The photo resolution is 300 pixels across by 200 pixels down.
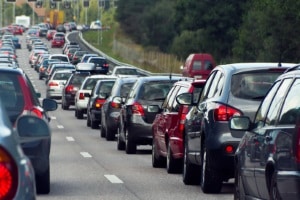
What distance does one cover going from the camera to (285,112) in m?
→ 10.1

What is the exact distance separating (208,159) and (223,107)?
2.12ft

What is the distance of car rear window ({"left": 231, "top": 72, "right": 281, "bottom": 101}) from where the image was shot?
15.1 m

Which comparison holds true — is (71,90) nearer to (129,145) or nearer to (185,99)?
(129,145)

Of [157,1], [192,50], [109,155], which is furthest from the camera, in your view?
[157,1]

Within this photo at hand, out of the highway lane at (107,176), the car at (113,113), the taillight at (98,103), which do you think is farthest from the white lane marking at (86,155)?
the taillight at (98,103)

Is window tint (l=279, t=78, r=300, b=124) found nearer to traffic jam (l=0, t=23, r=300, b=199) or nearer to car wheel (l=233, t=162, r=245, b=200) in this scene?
traffic jam (l=0, t=23, r=300, b=199)

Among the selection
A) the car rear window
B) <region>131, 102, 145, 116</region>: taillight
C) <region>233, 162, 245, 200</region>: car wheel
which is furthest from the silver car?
<region>131, 102, 145, 116</region>: taillight

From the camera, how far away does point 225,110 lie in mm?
14945

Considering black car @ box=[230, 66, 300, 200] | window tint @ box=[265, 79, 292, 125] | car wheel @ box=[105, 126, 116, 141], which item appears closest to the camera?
black car @ box=[230, 66, 300, 200]

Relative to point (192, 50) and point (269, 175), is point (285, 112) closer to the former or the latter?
point (269, 175)

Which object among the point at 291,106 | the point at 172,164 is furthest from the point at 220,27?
the point at 291,106

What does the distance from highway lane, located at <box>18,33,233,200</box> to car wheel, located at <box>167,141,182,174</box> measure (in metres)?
0.17

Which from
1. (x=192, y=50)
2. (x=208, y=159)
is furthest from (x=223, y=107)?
(x=192, y=50)

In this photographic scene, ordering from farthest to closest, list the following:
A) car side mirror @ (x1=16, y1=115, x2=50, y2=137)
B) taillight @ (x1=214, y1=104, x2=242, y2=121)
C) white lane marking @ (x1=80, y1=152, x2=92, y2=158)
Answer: white lane marking @ (x1=80, y1=152, x2=92, y2=158), taillight @ (x1=214, y1=104, x2=242, y2=121), car side mirror @ (x1=16, y1=115, x2=50, y2=137)
